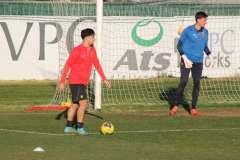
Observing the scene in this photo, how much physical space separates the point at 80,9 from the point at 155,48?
445cm

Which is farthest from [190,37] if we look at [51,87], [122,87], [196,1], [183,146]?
[196,1]

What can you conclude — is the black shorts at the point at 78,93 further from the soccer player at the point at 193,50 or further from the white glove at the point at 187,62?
the soccer player at the point at 193,50

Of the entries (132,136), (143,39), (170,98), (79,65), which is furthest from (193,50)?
(143,39)

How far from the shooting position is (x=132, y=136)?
16.0 meters

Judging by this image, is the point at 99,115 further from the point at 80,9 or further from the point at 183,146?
the point at 80,9

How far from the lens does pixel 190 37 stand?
20000mm

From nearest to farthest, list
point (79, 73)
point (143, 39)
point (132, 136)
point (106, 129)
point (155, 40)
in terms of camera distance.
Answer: point (132, 136) → point (106, 129) → point (79, 73) → point (155, 40) → point (143, 39)

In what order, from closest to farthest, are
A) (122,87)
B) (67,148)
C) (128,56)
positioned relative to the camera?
(67,148) → (122,87) → (128,56)

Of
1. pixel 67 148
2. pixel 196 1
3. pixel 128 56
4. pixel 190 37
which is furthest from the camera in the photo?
pixel 196 1

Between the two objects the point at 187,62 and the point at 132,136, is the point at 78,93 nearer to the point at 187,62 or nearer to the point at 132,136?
the point at 132,136

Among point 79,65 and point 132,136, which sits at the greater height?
point 79,65

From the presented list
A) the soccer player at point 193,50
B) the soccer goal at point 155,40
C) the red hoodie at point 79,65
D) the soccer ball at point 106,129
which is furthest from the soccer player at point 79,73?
the soccer goal at point 155,40

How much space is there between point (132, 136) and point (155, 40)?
16.4m

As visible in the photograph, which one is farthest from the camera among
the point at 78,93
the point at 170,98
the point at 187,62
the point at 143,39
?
the point at 143,39
